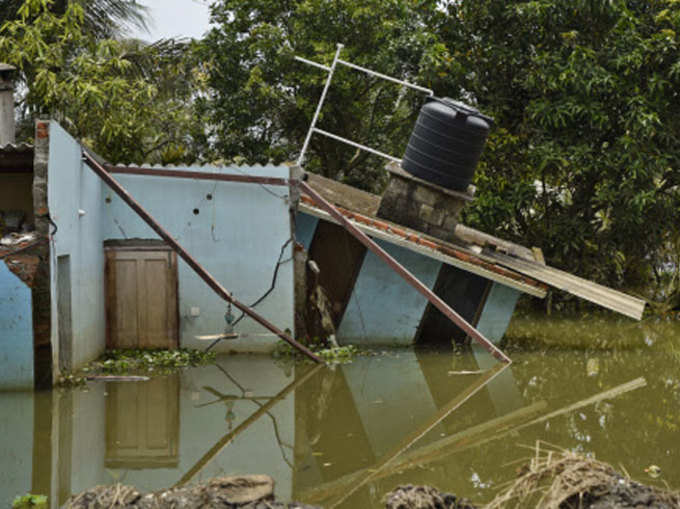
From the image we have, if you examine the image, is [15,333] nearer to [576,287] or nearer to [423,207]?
[423,207]

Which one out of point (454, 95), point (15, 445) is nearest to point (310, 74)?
point (454, 95)

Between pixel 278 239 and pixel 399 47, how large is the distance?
6.96 m

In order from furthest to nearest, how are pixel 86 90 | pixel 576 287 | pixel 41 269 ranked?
pixel 86 90 → pixel 576 287 → pixel 41 269

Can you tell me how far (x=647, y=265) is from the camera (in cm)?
1795

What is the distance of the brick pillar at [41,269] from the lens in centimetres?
847

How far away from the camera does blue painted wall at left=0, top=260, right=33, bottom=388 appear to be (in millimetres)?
8539

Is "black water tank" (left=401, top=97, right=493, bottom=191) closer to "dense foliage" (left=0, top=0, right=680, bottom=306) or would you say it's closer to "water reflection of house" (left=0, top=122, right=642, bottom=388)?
"water reflection of house" (left=0, top=122, right=642, bottom=388)

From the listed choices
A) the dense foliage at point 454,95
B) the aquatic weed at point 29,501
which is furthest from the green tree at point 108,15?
the aquatic weed at point 29,501

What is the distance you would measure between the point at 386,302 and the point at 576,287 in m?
2.79

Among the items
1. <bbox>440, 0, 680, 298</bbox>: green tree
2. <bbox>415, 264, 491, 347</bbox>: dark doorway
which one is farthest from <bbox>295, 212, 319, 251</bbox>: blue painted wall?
<bbox>440, 0, 680, 298</bbox>: green tree

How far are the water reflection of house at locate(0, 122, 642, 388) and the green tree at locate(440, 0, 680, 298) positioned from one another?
125 inches

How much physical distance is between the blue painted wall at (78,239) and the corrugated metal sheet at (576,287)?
5614mm

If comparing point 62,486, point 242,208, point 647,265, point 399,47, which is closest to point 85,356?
point 242,208

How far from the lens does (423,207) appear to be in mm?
12344
